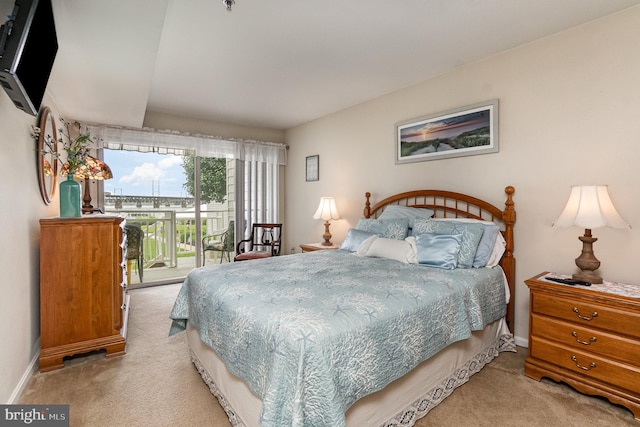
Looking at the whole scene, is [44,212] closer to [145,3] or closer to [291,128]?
[145,3]

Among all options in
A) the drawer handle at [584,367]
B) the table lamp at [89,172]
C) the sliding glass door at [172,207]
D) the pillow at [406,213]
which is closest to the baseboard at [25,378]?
the table lamp at [89,172]

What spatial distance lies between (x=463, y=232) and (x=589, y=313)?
0.94 metres

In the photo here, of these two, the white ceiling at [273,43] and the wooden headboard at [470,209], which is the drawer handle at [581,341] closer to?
the wooden headboard at [470,209]

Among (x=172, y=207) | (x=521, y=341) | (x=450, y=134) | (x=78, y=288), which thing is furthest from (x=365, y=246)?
(x=172, y=207)

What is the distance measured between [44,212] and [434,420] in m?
3.47

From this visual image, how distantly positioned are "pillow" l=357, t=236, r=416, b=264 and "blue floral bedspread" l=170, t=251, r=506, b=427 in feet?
0.64

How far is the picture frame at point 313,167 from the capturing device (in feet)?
16.4

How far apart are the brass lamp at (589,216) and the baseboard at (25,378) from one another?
3.72 m

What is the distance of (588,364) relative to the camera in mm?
1954

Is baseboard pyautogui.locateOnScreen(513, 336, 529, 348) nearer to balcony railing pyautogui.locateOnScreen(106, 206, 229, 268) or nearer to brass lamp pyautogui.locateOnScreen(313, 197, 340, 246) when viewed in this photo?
brass lamp pyautogui.locateOnScreen(313, 197, 340, 246)

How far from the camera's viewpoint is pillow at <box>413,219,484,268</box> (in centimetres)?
249

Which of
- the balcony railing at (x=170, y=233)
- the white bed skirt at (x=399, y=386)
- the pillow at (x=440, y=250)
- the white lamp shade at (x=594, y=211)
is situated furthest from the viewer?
the balcony railing at (x=170, y=233)

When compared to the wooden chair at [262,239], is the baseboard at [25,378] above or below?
below

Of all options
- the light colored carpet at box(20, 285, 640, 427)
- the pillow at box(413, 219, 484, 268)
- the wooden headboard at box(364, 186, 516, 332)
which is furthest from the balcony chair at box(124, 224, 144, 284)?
the pillow at box(413, 219, 484, 268)
